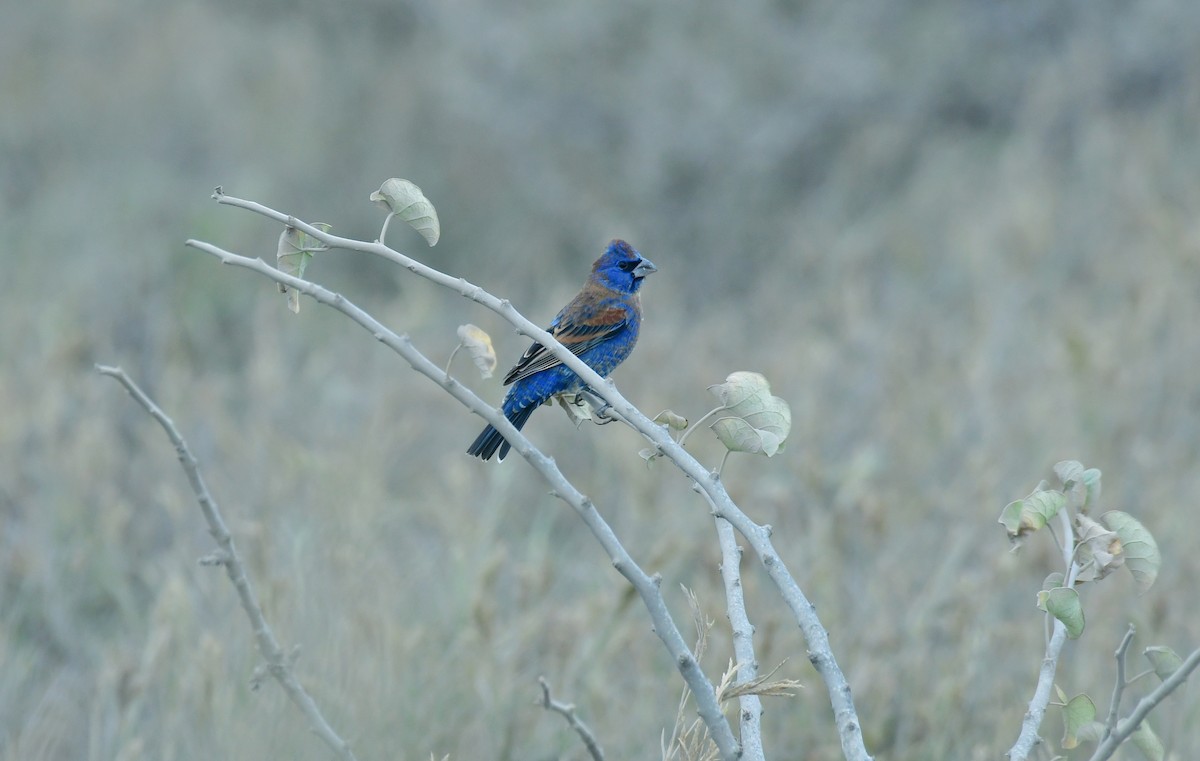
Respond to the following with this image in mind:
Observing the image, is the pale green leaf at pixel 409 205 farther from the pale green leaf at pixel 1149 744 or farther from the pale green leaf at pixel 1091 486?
the pale green leaf at pixel 1149 744

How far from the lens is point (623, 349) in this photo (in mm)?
3098

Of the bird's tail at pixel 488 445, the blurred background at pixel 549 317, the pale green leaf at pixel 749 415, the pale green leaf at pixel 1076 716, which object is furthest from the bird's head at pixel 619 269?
the pale green leaf at pixel 1076 716

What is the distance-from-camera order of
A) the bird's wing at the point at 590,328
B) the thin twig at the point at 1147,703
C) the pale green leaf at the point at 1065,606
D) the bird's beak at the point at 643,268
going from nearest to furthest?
the thin twig at the point at 1147,703 < the pale green leaf at the point at 1065,606 < the bird's beak at the point at 643,268 < the bird's wing at the point at 590,328

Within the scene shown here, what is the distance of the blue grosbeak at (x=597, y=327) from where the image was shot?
292 centimetres

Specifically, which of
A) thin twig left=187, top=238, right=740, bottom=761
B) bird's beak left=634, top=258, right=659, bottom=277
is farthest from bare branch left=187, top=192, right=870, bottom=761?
bird's beak left=634, top=258, right=659, bottom=277

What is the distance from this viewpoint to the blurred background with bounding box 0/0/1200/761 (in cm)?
307

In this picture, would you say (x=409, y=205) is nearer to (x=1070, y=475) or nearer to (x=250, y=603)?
(x=250, y=603)

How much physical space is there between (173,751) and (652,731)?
3.40 ft

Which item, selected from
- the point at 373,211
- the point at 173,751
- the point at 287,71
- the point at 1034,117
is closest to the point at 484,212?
the point at 373,211

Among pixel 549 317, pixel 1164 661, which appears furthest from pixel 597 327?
pixel 549 317

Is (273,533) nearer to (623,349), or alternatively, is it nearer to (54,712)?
(54,712)

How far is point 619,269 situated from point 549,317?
3.48 metres

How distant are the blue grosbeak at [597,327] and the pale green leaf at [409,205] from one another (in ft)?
3.88

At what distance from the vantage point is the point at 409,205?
1.67 metres
